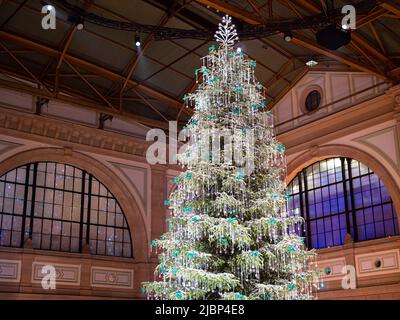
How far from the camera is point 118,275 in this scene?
60.1 feet

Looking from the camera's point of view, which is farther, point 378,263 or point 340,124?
point 340,124

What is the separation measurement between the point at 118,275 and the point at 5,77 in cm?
744

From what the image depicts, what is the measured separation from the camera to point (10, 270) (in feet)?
52.7

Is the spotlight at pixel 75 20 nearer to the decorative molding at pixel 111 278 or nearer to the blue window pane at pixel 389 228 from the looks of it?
the decorative molding at pixel 111 278

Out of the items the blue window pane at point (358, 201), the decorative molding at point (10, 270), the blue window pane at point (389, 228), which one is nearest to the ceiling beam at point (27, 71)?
the decorative molding at point (10, 270)

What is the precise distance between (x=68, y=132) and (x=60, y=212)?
270 centimetres

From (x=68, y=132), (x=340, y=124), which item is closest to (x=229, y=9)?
(x=340, y=124)

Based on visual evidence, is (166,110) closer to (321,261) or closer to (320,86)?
(320,86)

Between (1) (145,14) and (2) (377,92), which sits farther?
(2) (377,92)

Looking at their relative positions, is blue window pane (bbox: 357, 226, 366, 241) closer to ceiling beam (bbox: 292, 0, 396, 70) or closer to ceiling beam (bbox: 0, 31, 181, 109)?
ceiling beam (bbox: 292, 0, 396, 70)

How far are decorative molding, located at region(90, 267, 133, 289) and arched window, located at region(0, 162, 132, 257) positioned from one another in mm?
650

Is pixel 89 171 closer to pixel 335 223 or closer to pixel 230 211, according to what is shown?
pixel 335 223

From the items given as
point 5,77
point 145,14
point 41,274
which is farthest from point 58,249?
point 145,14

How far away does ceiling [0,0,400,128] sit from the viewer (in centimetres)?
1557
